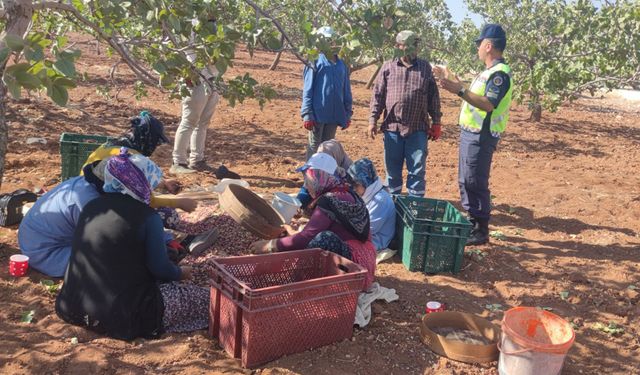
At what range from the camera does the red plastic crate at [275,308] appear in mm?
3154

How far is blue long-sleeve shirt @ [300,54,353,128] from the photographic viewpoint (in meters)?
6.43

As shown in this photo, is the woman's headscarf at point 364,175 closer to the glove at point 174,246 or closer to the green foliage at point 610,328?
the glove at point 174,246

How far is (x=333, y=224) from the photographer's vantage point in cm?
408

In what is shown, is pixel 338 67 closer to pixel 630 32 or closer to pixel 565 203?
pixel 565 203

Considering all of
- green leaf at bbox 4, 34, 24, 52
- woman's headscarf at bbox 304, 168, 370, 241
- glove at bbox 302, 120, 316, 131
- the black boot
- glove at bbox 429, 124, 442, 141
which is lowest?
the black boot

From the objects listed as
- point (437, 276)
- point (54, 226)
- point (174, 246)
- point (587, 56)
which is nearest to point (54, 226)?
point (54, 226)

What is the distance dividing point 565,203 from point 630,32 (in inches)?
176

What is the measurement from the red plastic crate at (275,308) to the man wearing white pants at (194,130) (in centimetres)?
350

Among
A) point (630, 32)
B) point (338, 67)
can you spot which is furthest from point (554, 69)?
point (338, 67)

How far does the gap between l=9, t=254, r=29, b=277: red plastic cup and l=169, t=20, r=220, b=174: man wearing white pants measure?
3045mm

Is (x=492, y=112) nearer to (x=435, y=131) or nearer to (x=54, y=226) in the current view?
(x=435, y=131)

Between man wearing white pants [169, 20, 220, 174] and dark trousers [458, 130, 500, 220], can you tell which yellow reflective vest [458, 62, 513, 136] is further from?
man wearing white pants [169, 20, 220, 174]

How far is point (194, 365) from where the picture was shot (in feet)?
10.6

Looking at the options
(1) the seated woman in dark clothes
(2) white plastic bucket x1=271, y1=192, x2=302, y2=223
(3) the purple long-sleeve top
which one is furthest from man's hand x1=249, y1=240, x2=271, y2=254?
(2) white plastic bucket x1=271, y1=192, x2=302, y2=223
